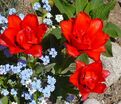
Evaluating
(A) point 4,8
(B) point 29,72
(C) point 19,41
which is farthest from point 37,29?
(A) point 4,8

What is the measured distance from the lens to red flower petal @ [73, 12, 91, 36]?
91.0 inches

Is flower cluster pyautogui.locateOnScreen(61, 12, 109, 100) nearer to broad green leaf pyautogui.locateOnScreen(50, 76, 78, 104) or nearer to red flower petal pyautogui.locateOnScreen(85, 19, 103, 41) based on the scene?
red flower petal pyautogui.locateOnScreen(85, 19, 103, 41)

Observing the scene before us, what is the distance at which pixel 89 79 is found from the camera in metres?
2.31

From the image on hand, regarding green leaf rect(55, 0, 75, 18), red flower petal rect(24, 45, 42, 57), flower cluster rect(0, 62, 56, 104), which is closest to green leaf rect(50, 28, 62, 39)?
green leaf rect(55, 0, 75, 18)

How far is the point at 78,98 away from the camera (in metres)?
2.90

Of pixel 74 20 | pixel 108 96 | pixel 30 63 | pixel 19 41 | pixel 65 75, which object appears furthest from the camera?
pixel 108 96

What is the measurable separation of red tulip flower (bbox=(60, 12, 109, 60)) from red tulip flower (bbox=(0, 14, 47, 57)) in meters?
0.14

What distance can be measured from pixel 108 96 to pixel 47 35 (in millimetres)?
611

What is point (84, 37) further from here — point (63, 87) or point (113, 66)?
point (113, 66)

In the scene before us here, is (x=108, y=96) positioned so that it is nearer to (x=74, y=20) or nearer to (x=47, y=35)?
(x=47, y=35)

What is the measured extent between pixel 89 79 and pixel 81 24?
0.30 metres

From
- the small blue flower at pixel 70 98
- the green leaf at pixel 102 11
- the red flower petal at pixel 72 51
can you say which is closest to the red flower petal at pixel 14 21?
the red flower petal at pixel 72 51

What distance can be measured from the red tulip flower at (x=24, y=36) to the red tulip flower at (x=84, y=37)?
5.7 inches

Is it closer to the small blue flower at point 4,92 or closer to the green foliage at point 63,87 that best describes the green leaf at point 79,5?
the green foliage at point 63,87
